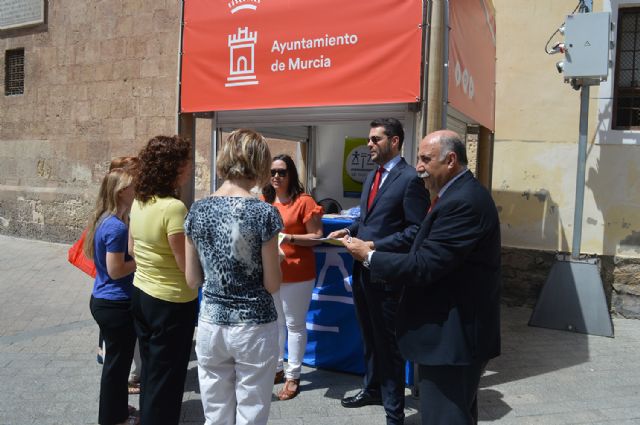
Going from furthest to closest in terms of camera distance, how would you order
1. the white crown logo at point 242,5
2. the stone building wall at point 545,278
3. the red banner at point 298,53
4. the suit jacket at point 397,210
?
the stone building wall at point 545,278, the white crown logo at point 242,5, the red banner at point 298,53, the suit jacket at point 397,210

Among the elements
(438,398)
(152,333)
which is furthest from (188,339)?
(438,398)

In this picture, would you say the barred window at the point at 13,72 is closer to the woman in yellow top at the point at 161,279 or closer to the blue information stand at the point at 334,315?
the blue information stand at the point at 334,315

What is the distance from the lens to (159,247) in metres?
2.85

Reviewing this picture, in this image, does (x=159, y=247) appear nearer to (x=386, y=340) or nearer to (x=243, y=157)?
(x=243, y=157)

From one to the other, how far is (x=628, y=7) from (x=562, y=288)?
11.3 feet

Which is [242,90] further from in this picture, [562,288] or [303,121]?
[562,288]

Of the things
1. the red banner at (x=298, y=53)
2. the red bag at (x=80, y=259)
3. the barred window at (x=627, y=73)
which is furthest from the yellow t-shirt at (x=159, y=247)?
the barred window at (x=627, y=73)

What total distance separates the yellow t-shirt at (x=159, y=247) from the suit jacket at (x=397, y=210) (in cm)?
122

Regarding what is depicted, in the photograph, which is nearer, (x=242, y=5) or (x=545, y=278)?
(x=242, y=5)

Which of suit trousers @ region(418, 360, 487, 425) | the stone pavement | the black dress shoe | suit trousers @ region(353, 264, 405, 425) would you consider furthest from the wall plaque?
suit trousers @ region(418, 360, 487, 425)

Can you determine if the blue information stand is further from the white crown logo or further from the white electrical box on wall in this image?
the white electrical box on wall

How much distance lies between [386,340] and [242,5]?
9.57 feet

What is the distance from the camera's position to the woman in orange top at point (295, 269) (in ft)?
13.3

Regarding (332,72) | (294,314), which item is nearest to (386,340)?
(294,314)
